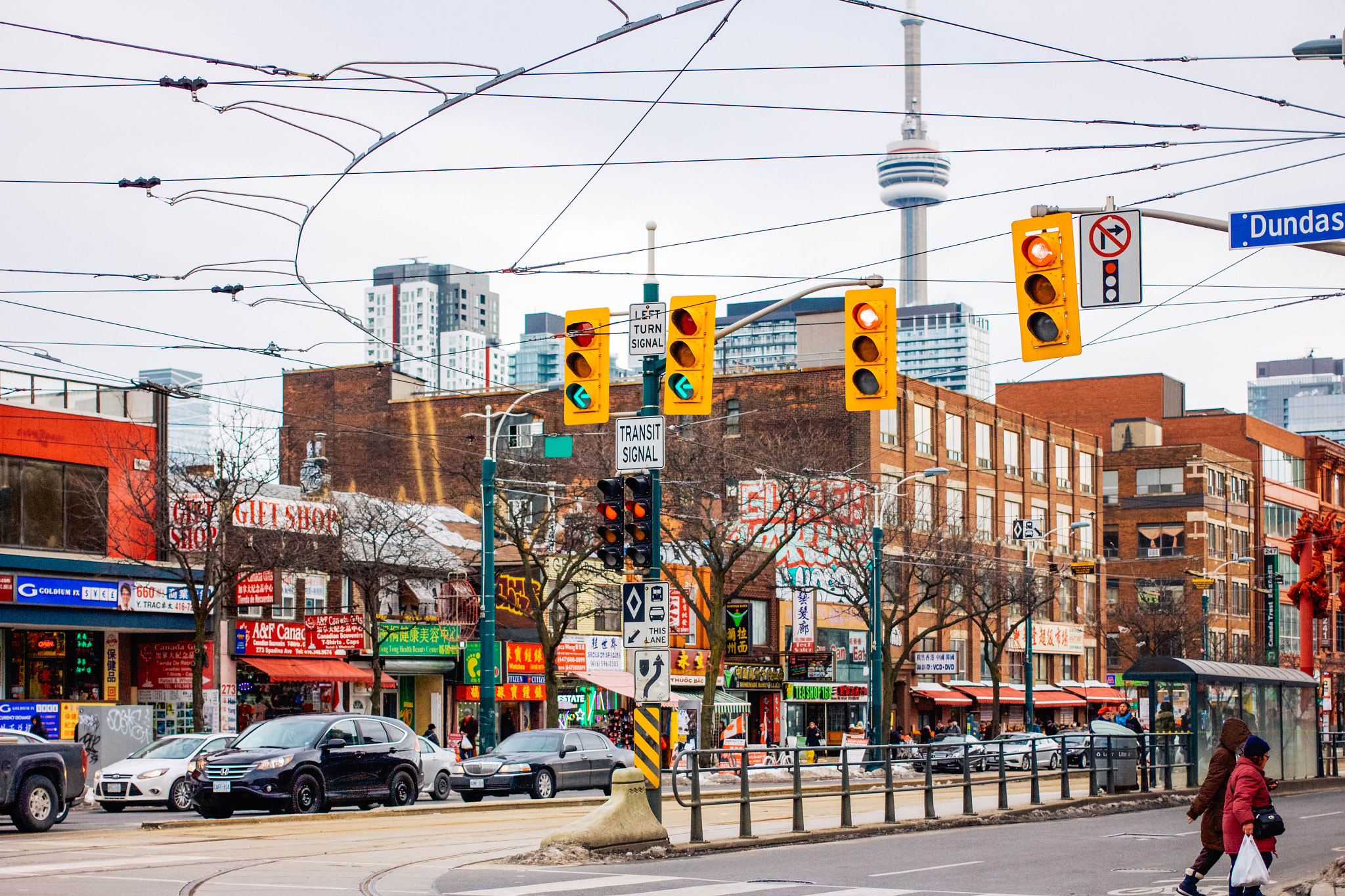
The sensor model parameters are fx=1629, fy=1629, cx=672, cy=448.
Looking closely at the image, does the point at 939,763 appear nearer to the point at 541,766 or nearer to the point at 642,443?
the point at 541,766

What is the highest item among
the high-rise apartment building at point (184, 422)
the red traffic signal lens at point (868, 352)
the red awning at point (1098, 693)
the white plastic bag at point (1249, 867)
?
the high-rise apartment building at point (184, 422)

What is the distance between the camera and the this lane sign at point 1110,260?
16.9 meters

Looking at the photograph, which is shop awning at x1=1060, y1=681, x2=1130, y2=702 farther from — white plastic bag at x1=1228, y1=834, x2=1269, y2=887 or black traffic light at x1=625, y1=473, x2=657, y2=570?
white plastic bag at x1=1228, y1=834, x2=1269, y2=887

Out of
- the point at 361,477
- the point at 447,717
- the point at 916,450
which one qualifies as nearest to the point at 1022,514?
the point at 916,450

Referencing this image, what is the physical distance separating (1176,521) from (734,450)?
49735 millimetres

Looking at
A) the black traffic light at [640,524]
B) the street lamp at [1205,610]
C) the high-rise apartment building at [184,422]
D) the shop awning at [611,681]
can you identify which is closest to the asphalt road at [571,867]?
the black traffic light at [640,524]

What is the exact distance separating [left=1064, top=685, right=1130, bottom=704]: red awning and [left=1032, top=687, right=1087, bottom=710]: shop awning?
70 centimetres

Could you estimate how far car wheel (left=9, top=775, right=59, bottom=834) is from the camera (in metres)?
22.0

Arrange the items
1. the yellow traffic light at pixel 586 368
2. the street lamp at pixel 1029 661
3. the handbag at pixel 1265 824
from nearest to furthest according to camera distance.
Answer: the handbag at pixel 1265 824 < the yellow traffic light at pixel 586 368 < the street lamp at pixel 1029 661

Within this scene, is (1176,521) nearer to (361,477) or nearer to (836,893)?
(361,477)

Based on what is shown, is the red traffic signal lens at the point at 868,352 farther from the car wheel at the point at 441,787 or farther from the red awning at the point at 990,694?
the red awning at the point at 990,694

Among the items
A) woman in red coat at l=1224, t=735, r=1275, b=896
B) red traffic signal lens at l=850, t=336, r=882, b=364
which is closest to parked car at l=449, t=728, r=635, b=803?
red traffic signal lens at l=850, t=336, r=882, b=364

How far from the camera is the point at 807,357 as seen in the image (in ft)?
244

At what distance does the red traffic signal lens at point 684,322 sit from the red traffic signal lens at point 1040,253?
165 inches
